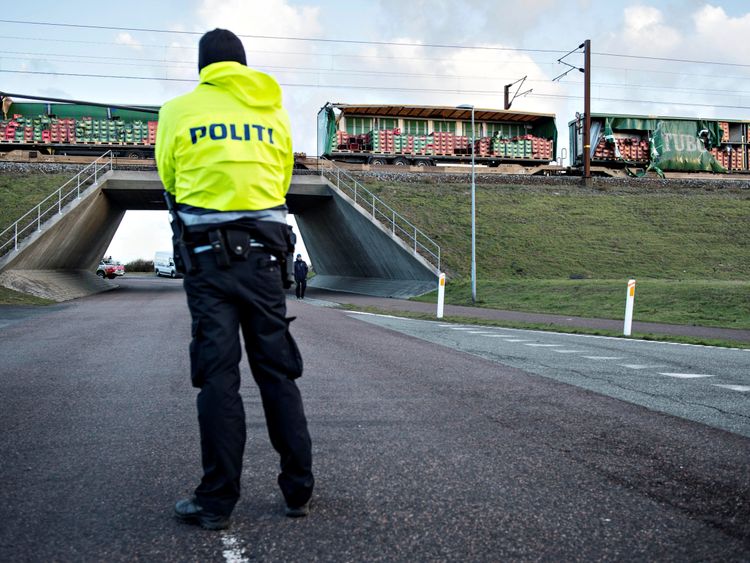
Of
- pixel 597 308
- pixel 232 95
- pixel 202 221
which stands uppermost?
pixel 232 95

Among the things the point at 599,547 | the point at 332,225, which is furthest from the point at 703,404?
the point at 332,225

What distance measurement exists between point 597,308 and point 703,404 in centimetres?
1522

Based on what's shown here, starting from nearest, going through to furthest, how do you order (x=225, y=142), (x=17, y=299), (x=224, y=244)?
(x=224, y=244)
(x=225, y=142)
(x=17, y=299)

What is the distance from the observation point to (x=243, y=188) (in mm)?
3373

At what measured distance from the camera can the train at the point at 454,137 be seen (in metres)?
39.1

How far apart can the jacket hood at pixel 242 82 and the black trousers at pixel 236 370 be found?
31.0 inches

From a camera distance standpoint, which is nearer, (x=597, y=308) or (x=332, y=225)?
(x=597, y=308)

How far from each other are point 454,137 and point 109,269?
34.1 meters

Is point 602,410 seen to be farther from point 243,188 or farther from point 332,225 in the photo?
point 332,225

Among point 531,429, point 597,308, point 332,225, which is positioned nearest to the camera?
point 531,429

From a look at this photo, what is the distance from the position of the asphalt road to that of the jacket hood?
1967 millimetres

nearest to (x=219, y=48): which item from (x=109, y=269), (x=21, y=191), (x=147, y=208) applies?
(x=21, y=191)

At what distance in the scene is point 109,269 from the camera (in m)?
62.4

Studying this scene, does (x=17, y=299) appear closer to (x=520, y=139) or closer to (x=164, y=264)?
(x=520, y=139)
